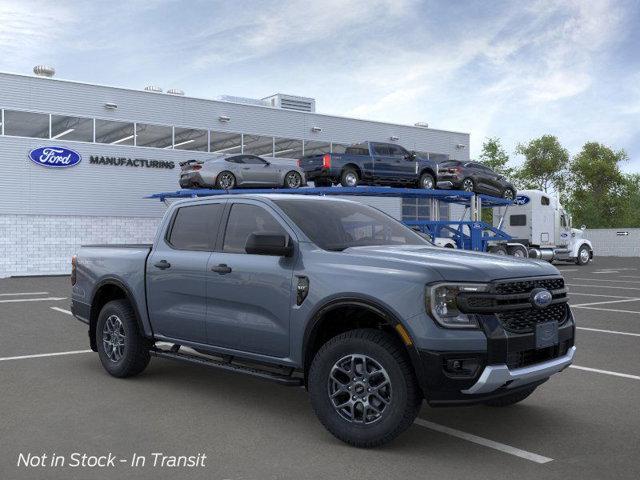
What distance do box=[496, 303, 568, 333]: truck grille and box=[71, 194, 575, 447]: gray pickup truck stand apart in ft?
0.04

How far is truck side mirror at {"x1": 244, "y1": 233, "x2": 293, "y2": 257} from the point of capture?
5.22 metres

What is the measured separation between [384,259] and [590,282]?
18527 millimetres

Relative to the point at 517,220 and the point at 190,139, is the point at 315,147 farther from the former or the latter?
the point at 517,220

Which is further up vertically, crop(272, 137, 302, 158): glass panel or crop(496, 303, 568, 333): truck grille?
crop(272, 137, 302, 158): glass panel

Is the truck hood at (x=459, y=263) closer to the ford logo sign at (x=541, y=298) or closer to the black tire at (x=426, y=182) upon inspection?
the ford logo sign at (x=541, y=298)

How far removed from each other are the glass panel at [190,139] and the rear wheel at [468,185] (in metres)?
13.0

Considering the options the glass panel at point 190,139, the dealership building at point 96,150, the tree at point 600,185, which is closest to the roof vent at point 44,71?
the dealership building at point 96,150

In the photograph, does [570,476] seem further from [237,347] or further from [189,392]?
[189,392]

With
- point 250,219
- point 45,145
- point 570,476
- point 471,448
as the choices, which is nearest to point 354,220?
point 250,219

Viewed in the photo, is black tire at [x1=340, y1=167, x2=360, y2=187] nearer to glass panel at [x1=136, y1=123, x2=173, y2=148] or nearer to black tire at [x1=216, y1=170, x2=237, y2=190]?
black tire at [x1=216, y1=170, x2=237, y2=190]

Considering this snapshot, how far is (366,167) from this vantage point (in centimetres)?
2350

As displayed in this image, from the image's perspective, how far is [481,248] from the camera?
24.1 m

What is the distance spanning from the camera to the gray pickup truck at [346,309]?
4574 millimetres

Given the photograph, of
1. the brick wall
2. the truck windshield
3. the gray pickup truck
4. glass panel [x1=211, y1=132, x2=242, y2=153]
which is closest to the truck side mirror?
the gray pickup truck
